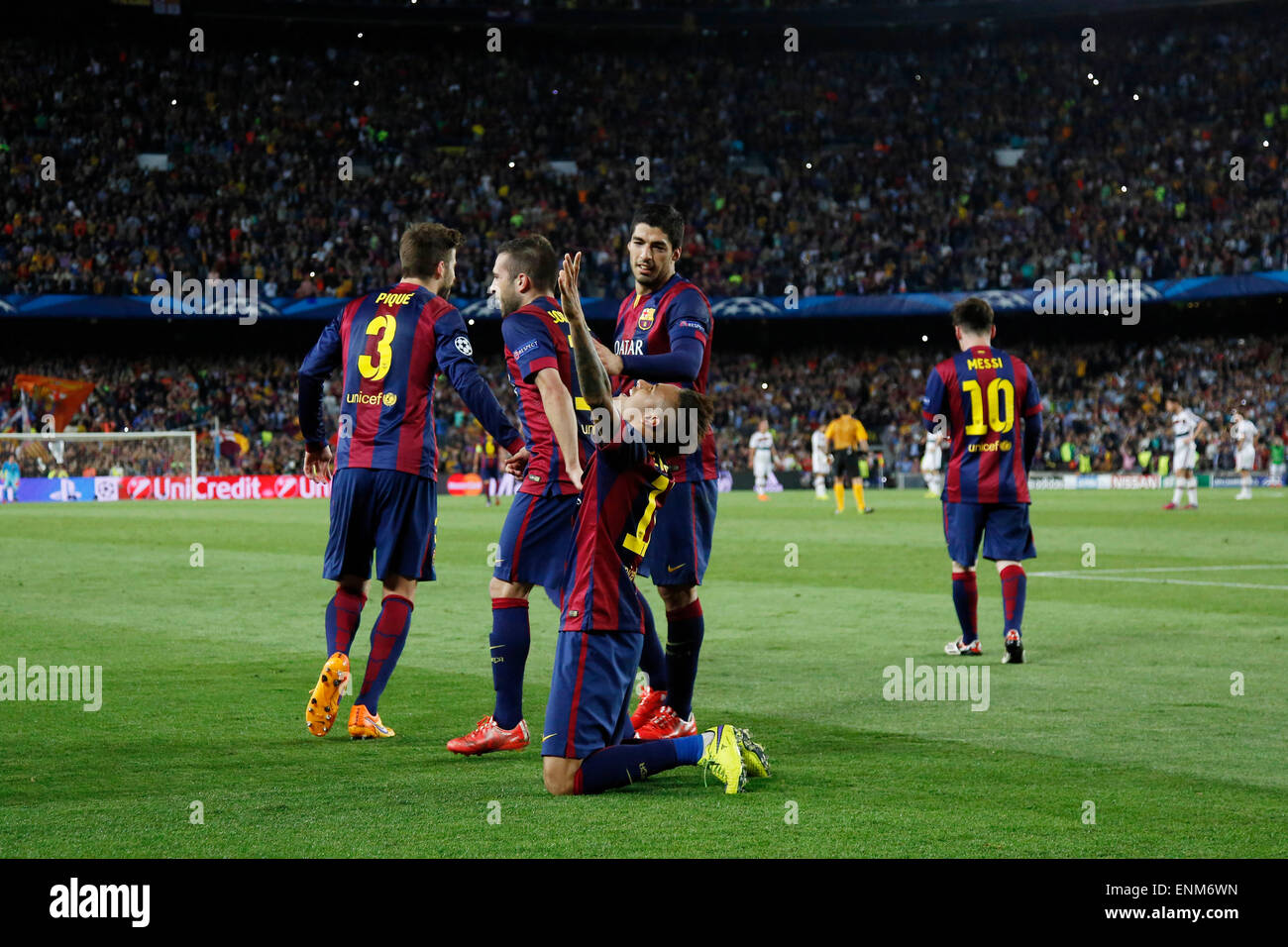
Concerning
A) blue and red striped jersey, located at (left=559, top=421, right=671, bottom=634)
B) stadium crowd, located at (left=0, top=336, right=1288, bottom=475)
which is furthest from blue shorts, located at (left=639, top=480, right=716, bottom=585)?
stadium crowd, located at (left=0, top=336, right=1288, bottom=475)

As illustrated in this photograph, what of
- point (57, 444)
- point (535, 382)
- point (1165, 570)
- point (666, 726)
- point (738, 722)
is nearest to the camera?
point (535, 382)

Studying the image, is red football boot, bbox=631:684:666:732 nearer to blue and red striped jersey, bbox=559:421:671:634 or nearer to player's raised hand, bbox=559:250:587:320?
blue and red striped jersey, bbox=559:421:671:634

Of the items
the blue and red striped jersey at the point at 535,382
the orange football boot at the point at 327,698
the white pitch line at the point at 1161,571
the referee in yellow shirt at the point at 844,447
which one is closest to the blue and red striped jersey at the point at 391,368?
the blue and red striped jersey at the point at 535,382

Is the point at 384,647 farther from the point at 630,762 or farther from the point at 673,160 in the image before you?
the point at 673,160

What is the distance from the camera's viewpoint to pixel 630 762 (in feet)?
18.2

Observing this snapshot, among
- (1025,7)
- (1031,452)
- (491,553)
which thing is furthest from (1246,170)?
(1031,452)

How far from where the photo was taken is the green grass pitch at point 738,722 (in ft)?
15.9

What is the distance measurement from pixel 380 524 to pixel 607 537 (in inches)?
70.7

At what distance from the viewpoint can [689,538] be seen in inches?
274

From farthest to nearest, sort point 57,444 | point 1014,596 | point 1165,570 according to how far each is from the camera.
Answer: point 57,444 < point 1165,570 < point 1014,596

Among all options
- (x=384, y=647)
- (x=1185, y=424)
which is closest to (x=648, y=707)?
(x=384, y=647)

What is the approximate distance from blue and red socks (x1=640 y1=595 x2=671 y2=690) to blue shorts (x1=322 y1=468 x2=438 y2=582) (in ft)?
3.46

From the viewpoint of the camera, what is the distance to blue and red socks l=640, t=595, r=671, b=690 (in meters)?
6.79

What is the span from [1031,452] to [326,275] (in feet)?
134
